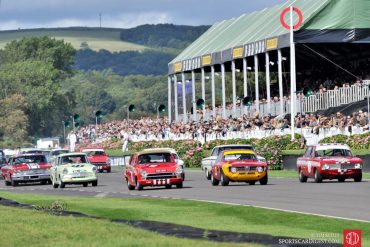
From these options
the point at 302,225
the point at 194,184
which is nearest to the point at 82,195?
the point at 194,184

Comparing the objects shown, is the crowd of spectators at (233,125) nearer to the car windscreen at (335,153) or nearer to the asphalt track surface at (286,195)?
the car windscreen at (335,153)

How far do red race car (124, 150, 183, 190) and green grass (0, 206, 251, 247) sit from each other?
656 inches

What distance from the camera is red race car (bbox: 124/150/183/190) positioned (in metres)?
42.4

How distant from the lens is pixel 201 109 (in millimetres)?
95688

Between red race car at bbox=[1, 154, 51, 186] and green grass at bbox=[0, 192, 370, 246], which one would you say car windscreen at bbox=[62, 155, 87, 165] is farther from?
green grass at bbox=[0, 192, 370, 246]

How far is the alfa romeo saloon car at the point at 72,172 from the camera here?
160 feet

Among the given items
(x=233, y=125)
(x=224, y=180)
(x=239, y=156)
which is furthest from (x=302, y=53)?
(x=224, y=180)

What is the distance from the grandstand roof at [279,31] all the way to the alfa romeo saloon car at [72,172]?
74.5ft

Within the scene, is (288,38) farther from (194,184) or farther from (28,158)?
(194,184)

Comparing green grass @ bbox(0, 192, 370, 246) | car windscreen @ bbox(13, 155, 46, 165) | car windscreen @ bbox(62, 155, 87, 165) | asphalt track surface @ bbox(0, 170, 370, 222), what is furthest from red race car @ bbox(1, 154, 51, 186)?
green grass @ bbox(0, 192, 370, 246)

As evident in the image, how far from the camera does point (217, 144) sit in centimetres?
7025

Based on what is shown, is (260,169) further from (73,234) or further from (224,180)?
(73,234)

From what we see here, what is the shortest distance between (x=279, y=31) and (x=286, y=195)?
39.7m

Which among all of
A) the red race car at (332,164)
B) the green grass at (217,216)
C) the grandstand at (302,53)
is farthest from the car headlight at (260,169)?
the grandstand at (302,53)
